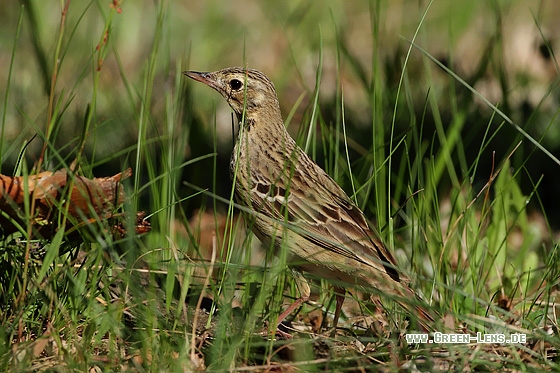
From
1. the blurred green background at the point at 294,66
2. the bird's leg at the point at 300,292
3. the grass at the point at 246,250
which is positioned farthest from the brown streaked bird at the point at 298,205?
the blurred green background at the point at 294,66

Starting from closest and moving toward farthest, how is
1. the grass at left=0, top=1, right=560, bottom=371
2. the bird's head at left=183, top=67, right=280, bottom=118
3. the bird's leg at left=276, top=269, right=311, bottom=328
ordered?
1. the grass at left=0, top=1, right=560, bottom=371
2. the bird's leg at left=276, top=269, right=311, bottom=328
3. the bird's head at left=183, top=67, right=280, bottom=118

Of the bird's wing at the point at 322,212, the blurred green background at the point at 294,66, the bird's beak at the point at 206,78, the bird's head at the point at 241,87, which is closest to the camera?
the bird's wing at the point at 322,212

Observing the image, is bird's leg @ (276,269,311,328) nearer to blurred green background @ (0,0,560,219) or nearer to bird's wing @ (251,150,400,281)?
bird's wing @ (251,150,400,281)

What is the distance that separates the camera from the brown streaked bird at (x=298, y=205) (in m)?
4.65

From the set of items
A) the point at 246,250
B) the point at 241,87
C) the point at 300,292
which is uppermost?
the point at 241,87

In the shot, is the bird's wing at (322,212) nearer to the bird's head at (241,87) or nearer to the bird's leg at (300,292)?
the bird's leg at (300,292)

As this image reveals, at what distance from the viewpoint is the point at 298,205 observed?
518 centimetres

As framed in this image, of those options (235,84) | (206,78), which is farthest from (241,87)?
(206,78)

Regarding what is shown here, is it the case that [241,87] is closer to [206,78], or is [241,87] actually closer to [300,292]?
[206,78]

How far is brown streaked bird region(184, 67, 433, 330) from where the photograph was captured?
4648 mm

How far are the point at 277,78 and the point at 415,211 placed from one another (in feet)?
15.2

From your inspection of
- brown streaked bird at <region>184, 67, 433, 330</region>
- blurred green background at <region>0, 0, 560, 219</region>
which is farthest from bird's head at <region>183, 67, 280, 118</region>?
blurred green background at <region>0, 0, 560, 219</region>

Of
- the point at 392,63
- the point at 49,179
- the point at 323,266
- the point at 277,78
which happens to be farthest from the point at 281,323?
the point at 277,78

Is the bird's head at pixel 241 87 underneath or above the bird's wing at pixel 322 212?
above
